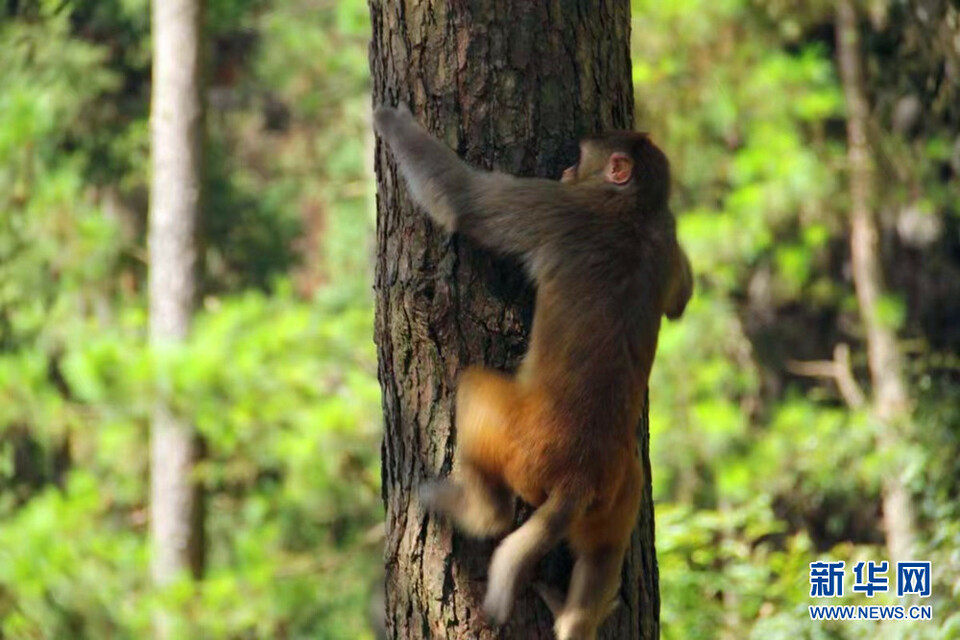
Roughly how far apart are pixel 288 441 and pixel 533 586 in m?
6.16

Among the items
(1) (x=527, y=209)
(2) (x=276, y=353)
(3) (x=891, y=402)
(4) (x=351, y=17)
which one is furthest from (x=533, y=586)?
(4) (x=351, y=17)

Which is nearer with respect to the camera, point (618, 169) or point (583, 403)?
point (583, 403)

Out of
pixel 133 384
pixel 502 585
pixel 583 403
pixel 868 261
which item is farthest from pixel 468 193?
pixel 868 261

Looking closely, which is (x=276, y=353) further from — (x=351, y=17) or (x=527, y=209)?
(x=527, y=209)

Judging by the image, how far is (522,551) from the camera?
3.28 meters

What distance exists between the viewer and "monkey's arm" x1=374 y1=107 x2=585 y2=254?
11.3 feet

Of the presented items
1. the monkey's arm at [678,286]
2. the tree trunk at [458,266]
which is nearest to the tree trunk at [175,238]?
the monkey's arm at [678,286]

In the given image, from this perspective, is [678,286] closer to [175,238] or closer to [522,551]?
[522,551]

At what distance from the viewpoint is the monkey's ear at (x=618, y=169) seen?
3621 mm

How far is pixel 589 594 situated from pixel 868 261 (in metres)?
8.06

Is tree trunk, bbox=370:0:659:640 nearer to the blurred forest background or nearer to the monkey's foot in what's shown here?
the monkey's foot

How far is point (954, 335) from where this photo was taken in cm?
1169

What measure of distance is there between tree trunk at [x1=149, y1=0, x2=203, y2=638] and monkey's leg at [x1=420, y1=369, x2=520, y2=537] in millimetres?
6751

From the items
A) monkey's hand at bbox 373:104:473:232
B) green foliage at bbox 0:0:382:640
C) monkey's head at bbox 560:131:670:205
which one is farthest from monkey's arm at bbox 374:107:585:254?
green foliage at bbox 0:0:382:640
